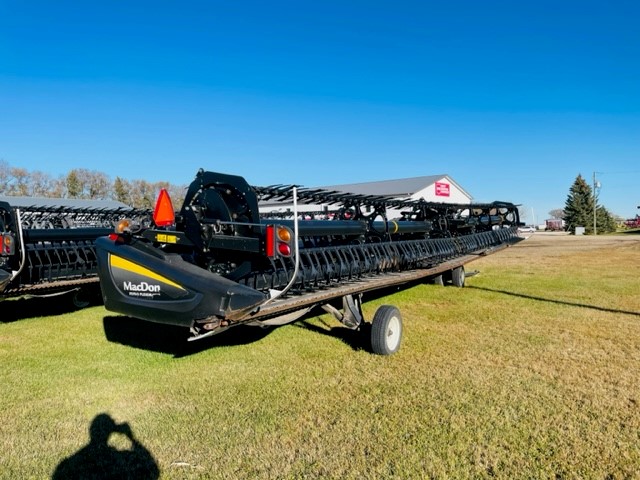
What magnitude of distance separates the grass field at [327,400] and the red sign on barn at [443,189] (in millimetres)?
43404

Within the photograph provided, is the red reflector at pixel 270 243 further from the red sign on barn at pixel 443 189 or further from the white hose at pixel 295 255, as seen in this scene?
the red sign on barn at pixel 443 189

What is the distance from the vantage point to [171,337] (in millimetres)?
6219

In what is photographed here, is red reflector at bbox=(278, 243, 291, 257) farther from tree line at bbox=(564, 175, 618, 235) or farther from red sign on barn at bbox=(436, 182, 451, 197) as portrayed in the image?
tree line at bbox=(564, 175, 618, 235)

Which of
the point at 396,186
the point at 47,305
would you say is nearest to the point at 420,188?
the point at 396,186

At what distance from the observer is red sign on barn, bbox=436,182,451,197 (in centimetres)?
4926

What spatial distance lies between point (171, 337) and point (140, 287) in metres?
2.40

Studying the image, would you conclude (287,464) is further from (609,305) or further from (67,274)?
(609,305)

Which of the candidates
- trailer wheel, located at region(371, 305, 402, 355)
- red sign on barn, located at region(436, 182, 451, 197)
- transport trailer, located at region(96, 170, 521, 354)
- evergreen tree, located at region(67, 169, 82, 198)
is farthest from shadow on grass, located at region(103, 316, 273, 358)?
evergreen tree, located at region(67, 169, 82, 198)

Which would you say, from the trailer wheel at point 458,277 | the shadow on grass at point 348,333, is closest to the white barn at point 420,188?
the trailer wheel at point 458,277

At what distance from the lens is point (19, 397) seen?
4227 mm

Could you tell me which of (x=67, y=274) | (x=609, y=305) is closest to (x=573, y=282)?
(x=609, y=305)

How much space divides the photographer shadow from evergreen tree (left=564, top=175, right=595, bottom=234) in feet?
197

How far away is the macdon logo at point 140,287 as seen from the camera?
3937mm

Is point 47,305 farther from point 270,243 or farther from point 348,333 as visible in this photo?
point 270,243
